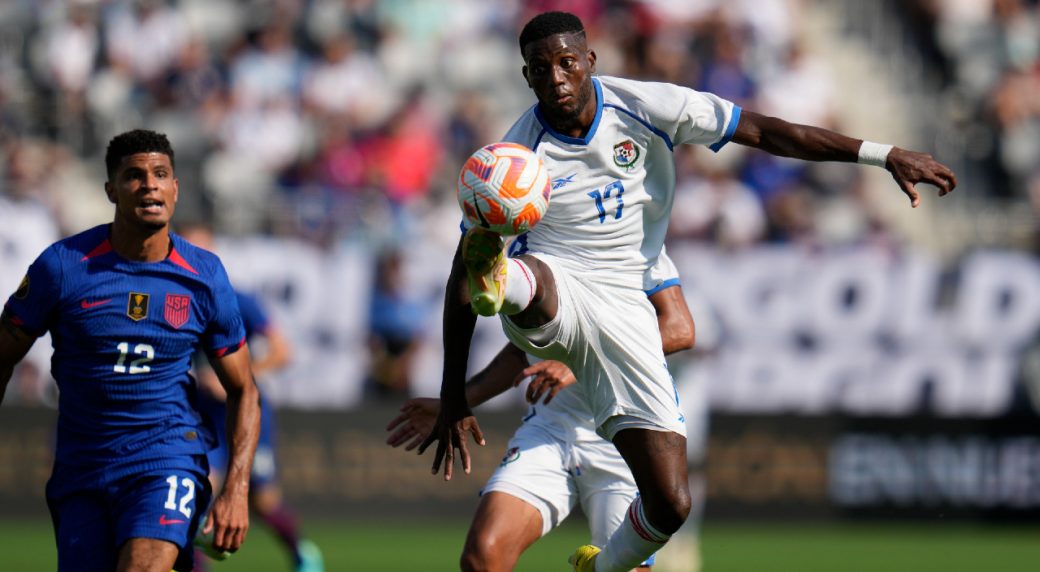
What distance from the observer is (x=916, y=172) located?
714cm

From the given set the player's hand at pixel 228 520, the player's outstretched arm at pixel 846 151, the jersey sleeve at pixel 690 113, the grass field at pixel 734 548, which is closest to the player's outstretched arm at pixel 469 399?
the player's hand at pixel 228 520

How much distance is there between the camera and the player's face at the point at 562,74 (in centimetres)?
724

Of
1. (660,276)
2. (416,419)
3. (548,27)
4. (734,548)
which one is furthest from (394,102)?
(548,27)

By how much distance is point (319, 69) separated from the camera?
19672 millimetres

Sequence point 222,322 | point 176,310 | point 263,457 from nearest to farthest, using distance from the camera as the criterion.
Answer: point 176,310, point 222,322, point 263,457

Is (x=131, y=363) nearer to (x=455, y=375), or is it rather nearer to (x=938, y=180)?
(x=455, y=375)

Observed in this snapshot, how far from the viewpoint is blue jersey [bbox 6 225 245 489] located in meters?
7.32

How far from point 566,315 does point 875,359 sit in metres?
10.7

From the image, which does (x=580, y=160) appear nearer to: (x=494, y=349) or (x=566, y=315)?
(x=566, y=315)

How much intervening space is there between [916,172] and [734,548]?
29.5ft

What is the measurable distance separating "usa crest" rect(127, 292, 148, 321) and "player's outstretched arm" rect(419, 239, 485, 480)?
1470mm

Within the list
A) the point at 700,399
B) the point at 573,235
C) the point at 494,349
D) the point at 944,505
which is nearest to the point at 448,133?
the point at 494,349

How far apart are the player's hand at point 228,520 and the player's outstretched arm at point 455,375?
0.93 m

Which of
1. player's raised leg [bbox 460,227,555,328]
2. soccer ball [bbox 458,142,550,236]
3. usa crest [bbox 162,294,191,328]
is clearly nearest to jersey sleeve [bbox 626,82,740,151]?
soccer ball [bbox 458,142,550,236]
